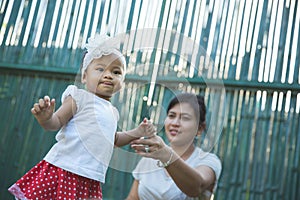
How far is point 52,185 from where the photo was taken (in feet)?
5.69

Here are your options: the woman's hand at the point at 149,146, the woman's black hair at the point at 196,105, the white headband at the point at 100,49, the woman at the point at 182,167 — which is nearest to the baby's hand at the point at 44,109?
the white headband at the point at 100,49

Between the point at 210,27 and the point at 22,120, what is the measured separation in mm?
1336

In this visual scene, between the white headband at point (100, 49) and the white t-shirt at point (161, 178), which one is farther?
the white t-shirt at point (161, 178)

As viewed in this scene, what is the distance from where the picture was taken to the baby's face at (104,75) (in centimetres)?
Result: 180

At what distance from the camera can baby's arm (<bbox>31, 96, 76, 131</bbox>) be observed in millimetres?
1643

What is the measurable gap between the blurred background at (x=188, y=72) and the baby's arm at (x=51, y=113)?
982 mm

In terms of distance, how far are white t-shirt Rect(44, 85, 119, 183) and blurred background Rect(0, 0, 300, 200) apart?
942 millimetres

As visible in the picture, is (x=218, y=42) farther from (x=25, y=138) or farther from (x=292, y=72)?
(x=25, y=138)

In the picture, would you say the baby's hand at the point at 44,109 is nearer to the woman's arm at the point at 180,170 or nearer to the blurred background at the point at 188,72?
the woman's arm at the point at 180,170

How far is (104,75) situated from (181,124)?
28.0 inches

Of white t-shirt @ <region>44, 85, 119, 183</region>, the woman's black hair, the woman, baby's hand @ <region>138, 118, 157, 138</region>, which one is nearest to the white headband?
white t-shirt @ <region>44, 85, 119, 183</region>

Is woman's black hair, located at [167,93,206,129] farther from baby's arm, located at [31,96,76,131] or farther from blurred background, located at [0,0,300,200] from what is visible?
baby's arm, located at [31,96,76,131]

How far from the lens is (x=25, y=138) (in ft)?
11.2

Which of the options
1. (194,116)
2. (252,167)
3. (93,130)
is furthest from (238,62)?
(93,130)
